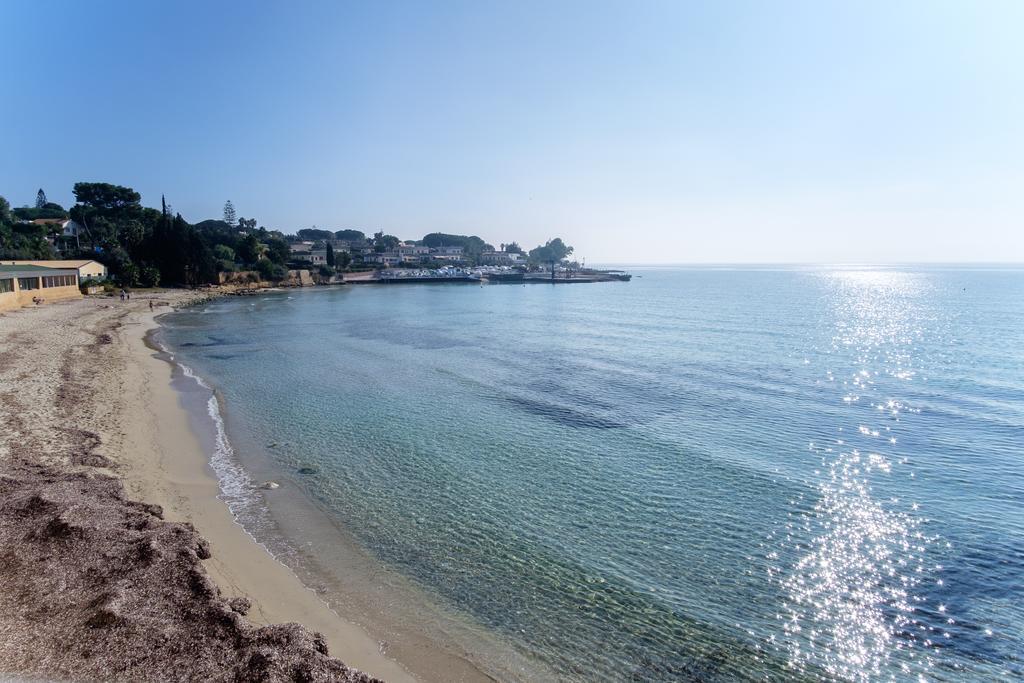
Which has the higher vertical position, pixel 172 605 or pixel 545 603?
pixel 172 605

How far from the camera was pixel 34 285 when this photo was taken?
183 feet

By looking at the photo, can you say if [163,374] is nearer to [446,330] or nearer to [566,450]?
[566,450]

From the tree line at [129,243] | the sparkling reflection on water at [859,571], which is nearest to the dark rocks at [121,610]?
the sparkling reflection on water at [859,571]

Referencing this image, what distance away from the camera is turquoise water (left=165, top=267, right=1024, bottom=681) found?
1007cm

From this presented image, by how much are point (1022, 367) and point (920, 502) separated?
26.4 meters

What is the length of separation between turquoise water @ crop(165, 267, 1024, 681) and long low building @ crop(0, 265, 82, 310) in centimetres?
2639

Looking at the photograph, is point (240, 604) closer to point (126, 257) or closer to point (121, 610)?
point (121, 610)

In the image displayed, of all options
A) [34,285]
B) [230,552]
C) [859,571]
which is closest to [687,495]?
[859,571]

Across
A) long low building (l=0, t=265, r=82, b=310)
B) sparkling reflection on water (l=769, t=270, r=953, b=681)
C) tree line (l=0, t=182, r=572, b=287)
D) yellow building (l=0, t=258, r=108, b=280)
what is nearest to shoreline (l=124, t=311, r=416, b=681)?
sparkling reflection on water (l=769, t=270, r=953, b=681)

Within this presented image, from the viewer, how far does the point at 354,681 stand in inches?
301

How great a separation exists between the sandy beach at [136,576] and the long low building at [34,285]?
38764mm

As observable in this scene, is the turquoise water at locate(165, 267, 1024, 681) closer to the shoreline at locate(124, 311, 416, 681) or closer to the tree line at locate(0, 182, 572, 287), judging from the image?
the shoreline at locate(124, 311, 416, 681)

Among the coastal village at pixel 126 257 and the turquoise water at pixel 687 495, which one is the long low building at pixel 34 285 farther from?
the turquoise water at pixel 687 495

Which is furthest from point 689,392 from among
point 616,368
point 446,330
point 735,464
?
point 446,330
